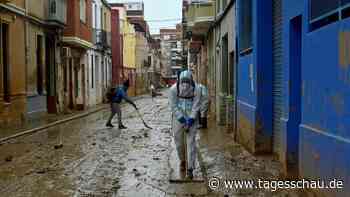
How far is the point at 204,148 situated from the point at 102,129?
23.2 ft

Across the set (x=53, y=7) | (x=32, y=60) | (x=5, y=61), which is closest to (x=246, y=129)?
(x=5, y=61)

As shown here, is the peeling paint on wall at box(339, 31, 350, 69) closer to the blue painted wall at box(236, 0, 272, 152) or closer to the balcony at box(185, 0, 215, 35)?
the blue painted wall at box(236, 0, 272, 152)

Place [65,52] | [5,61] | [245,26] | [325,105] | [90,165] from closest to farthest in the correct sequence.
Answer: [325,105]
[90,165]
[245,26]
[5,61]
[65,52]

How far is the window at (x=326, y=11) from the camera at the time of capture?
6020 millimetres

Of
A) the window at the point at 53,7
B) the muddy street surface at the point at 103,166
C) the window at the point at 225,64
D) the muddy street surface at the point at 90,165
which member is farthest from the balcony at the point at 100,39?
the muddy street surface at the point at 103,166

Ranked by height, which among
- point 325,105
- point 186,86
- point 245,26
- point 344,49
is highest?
point 245,26

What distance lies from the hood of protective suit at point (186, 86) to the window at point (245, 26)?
4.29 meters

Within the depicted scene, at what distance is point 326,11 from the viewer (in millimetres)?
6695

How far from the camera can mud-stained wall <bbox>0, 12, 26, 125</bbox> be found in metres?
20.7

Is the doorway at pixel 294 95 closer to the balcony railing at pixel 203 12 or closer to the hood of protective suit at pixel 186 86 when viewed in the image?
the hood of protective suit at pixel 186 86

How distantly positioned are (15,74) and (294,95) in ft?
50.8

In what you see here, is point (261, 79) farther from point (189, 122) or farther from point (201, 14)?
point (201, 14)

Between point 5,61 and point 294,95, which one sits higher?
point 5,61

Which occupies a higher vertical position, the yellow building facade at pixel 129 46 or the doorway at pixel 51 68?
the yellow building facade at pixel 129 46
